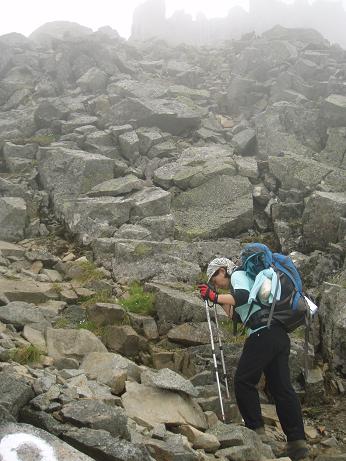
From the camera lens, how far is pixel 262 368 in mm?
8602

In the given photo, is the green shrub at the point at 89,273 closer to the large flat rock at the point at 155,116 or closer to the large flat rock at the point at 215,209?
the large flat rock at the point at 215,209

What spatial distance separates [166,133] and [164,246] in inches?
450

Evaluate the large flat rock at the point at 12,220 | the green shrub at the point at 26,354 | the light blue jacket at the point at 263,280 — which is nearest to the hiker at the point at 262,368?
the light blue jacket at the point at 263,280

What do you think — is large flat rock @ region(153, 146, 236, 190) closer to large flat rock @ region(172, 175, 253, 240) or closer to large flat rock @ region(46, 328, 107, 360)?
large flat rock @ region(172, 175, 253, 240)

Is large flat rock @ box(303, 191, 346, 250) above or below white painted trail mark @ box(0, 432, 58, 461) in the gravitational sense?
below

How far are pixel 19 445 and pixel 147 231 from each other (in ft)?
42.0

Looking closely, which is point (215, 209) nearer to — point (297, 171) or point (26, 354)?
point (297, 171)

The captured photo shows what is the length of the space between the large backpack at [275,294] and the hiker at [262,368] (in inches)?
2.7

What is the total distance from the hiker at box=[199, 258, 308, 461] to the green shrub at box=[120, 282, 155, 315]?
A: 506 centimetres

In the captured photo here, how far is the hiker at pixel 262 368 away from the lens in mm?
8430

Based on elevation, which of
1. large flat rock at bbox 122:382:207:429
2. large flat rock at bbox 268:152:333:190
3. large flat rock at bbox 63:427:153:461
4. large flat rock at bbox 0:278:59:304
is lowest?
large flat rock at bbox 0:278:59:304

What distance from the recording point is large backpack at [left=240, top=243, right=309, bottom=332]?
27.6 ft

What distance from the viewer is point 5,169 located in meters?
23.2

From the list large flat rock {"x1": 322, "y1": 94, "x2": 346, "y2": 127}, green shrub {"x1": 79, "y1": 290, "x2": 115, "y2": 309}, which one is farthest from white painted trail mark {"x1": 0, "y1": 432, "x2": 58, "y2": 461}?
large flat rock {"x1": 322, "y1": 94, "x2": 346, "y2": 127}
